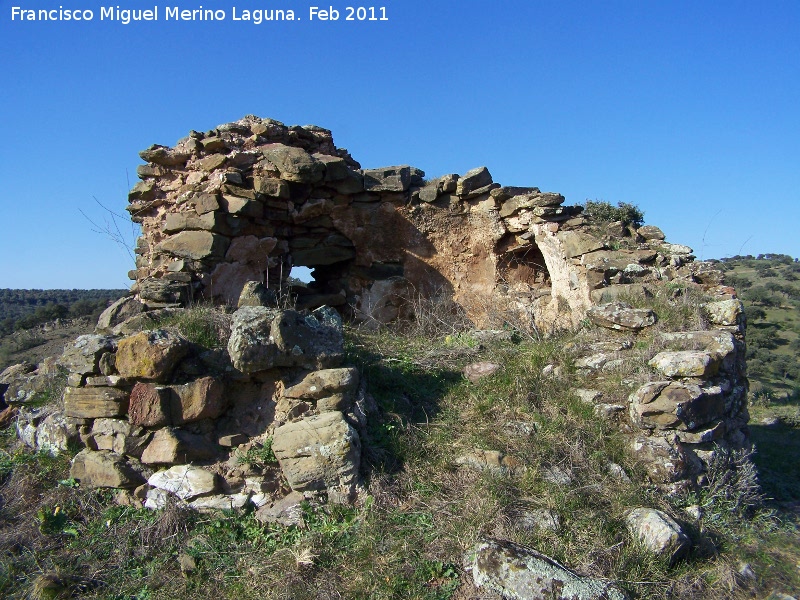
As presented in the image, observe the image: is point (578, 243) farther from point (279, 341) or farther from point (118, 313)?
point (118, 313)

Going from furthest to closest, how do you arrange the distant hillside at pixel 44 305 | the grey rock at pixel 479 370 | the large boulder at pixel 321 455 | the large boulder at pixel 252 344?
the distant hillside at pixel 44 305
the grey rock at pixel 479 370
the large boulder at pixel 252 344
the large boulder at pixel 321 455

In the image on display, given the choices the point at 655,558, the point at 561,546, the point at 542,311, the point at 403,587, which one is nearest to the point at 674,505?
the point at 655,558

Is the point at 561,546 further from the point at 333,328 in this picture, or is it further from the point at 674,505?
the point at 333,328

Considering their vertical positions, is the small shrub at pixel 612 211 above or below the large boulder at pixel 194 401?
above

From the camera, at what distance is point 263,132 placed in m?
7.46

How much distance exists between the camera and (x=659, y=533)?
3342mm

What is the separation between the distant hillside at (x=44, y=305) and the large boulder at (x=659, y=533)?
12.2m

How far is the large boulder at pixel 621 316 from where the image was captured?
5.40 meters

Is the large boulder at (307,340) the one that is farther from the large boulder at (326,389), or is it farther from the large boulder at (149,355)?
the large boulder at (149,355)

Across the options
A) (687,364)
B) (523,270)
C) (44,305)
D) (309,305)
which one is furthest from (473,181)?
(44,305)

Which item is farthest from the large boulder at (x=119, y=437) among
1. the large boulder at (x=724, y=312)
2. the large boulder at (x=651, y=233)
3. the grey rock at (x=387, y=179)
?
the large boulder at (x=651, y=233)

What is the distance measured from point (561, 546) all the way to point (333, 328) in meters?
2.12

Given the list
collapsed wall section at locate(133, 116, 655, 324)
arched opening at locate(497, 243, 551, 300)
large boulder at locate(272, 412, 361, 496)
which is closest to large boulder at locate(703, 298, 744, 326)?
collapsed wall section at locate(133, 116, 655, 324)

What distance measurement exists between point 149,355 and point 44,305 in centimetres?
2129
